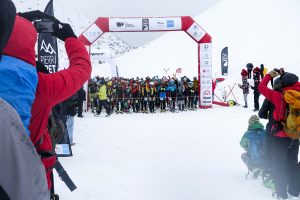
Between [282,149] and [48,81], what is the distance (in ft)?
11.8

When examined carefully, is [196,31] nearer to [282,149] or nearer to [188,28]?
[188,28]

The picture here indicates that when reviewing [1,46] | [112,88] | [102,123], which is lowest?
[102,123]

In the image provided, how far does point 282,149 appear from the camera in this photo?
15.4 ft

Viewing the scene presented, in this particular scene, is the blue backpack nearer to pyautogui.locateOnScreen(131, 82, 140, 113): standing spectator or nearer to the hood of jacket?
the hood of jacket

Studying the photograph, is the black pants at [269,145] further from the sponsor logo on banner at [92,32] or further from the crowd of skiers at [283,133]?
the sponsor logo on banner at [92,32]

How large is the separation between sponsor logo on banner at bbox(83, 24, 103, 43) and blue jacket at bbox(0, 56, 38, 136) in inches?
590

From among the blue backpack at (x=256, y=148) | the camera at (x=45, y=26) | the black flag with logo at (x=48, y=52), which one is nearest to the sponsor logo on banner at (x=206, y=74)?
the black flag with logo at (x=48, y=52)

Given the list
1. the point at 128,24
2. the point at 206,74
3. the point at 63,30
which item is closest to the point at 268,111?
the point at 63,30

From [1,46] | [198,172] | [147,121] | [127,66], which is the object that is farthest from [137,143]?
[127,66]

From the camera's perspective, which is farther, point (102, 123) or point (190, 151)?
point (102, 123)

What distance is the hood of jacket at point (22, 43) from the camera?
68.6 inches

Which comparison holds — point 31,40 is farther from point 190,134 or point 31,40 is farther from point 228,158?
point 190,134

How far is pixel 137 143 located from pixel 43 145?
7.32m

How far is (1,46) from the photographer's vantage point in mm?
1046
